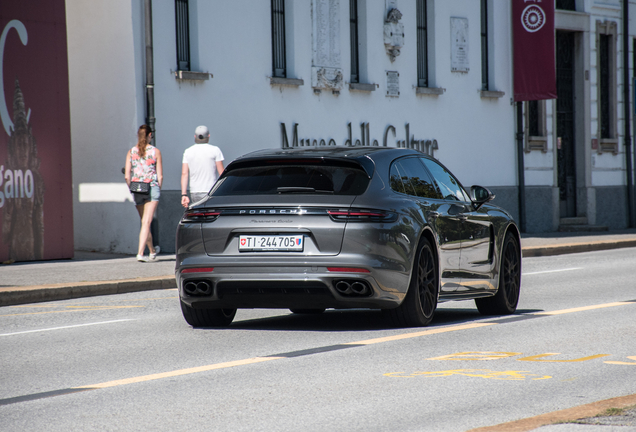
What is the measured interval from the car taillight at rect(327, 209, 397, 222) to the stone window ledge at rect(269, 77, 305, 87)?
13.5 m

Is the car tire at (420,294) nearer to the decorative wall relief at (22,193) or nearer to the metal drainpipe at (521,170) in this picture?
the decorative wall relief at (22,193)

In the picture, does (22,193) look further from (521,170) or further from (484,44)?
(521,170)

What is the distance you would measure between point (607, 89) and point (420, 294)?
24529 millimetres

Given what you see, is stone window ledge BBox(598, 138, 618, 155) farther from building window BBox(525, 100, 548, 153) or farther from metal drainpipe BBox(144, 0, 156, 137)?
metal drainpipe BBox(144, 0, 156, 137)

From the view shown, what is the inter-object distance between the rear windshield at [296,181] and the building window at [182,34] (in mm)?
11211

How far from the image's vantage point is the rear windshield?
340 inches

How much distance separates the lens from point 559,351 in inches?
300

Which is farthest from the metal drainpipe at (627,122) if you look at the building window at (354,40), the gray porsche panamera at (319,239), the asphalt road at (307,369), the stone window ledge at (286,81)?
the gray porsche panamera at (319,239)

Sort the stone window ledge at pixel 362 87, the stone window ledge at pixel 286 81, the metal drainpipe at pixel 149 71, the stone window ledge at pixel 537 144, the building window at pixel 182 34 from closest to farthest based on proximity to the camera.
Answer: the metal drainpipe at pixel 149 71, the building window at pixel 182 34, the stone window ledge at pixel 286 81, the stone window ledge at pixel 362 87, the stone window ledge at pixel 537 144

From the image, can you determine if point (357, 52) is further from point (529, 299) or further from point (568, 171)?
point (529, 299)

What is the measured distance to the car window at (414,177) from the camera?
9109mm

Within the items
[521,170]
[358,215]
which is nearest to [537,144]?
[521,170]

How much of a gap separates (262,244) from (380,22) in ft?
55.3

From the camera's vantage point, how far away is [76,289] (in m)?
12.8
